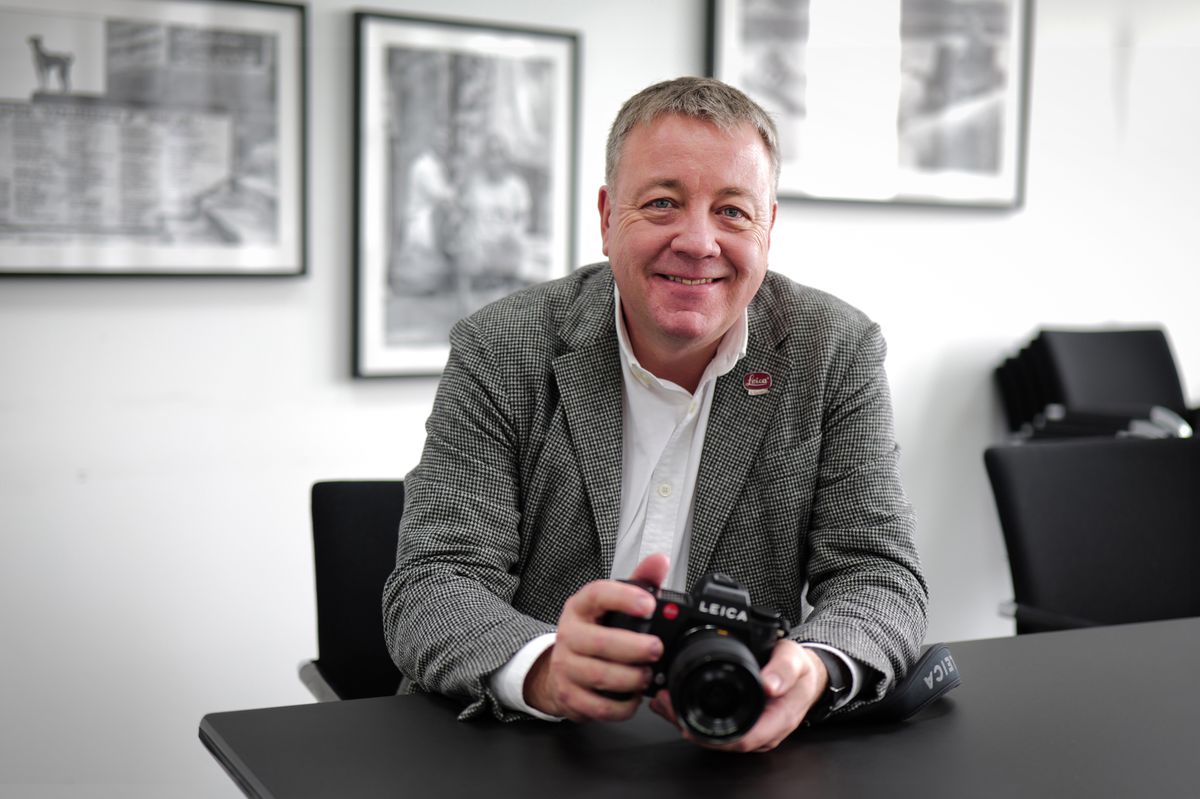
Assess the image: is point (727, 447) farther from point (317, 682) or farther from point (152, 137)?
point (152, 137)

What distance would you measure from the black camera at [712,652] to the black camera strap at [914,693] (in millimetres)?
187

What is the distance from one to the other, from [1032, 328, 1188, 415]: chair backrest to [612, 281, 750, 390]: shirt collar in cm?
210

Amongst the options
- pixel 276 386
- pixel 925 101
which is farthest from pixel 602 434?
pixel 925 101

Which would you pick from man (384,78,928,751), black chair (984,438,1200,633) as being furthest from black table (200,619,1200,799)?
black chair (984,438,1200,633)

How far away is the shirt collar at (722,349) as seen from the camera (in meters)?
1.68

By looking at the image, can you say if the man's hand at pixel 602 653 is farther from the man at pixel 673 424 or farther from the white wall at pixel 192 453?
the white wall at pixel 192 453

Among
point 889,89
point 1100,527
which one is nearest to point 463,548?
point 1100,527

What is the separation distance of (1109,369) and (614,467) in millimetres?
2567

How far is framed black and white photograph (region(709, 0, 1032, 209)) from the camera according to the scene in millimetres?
3391

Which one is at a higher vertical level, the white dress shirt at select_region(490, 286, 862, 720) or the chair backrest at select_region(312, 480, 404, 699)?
the white dress shirt at select_region(490, 286, 862, 720)

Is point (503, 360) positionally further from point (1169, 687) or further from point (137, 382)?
point (137, 382)

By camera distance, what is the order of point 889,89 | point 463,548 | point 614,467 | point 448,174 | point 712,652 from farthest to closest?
point 889,89, point 448,174, point 614,467, point 463,548, point 712,652

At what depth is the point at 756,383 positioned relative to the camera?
1683 millimetres

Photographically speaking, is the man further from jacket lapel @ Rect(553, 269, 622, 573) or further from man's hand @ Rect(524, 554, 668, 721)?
man's hand @ Rect(524, 554, 668, 721)
